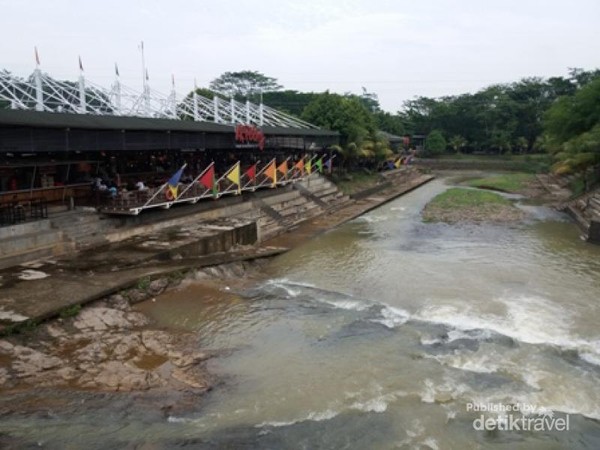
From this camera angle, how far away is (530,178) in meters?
51.5

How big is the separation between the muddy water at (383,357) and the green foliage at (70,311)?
1995mm

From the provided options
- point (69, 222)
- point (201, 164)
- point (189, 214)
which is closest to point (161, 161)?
point (201, 164)

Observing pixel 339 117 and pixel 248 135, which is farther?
pixel 339 117

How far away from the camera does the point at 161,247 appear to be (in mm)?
17391

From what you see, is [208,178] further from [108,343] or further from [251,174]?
[108,343]

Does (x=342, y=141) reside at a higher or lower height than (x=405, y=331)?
higher

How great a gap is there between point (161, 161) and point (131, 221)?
7.79 meters

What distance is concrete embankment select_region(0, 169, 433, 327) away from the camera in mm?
12320

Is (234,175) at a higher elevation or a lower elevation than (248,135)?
lower

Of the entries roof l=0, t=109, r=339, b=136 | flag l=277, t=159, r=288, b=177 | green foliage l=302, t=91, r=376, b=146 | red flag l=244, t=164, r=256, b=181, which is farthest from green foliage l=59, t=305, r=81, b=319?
green foliage l=302, t=91, r=376, b=146

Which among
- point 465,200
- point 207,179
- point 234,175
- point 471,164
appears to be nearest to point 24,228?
point 207,179

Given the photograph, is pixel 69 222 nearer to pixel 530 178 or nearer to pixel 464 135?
pixel 530 178

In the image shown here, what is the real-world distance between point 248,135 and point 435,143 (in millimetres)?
51740

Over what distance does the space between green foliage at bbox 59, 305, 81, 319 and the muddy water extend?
200 centimetres
